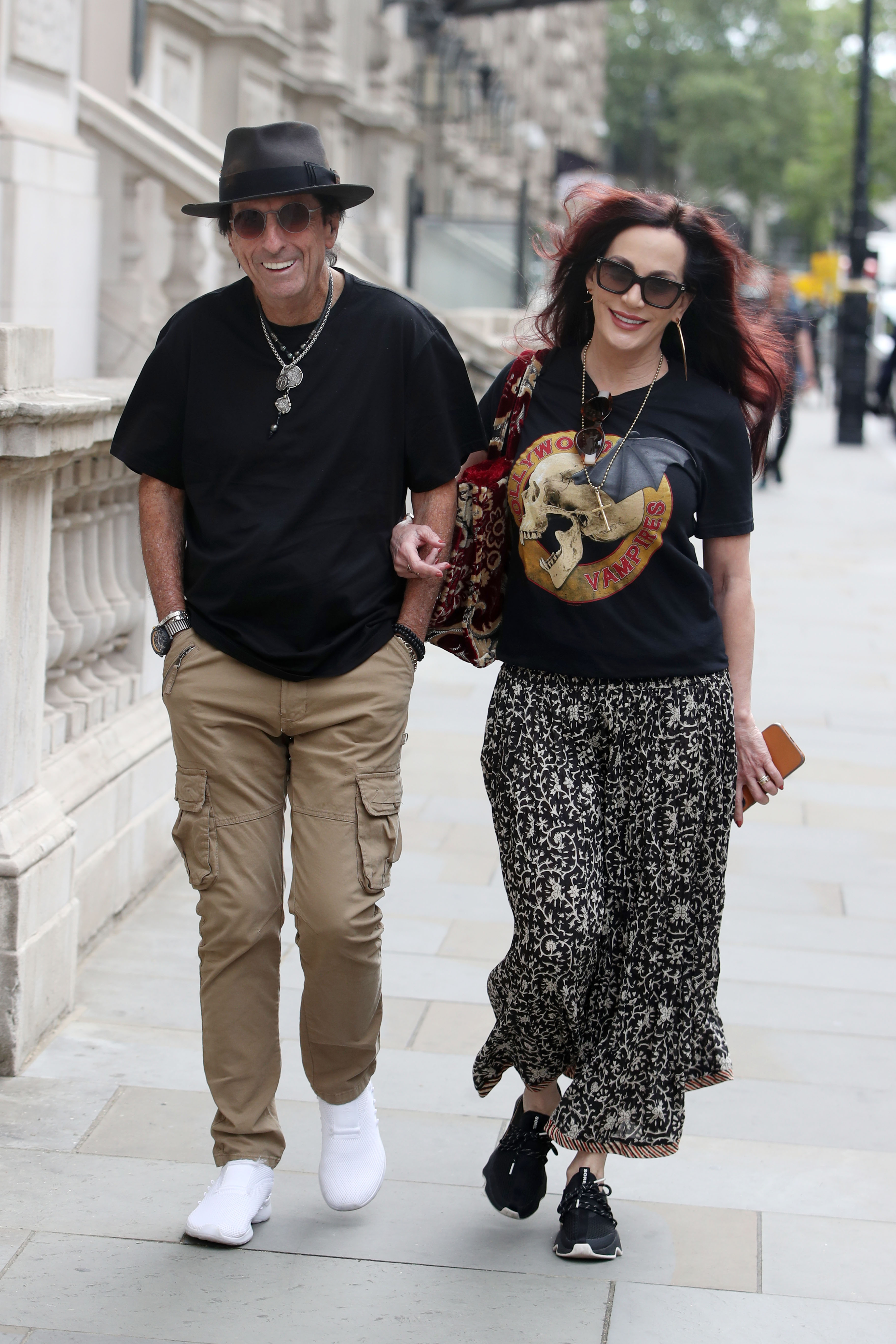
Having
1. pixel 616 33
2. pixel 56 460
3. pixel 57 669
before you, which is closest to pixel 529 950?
pixel 56 460

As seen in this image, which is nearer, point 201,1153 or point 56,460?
point 201,1153

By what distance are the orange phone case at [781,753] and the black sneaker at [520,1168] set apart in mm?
776

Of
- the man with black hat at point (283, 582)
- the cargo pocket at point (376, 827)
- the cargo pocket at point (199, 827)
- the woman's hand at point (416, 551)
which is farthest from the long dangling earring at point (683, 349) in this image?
the cargo pocket at point (199, 827)

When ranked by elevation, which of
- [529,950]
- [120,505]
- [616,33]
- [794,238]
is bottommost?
[529,950]

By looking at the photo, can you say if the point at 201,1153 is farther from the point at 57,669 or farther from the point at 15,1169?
the point at 57,669

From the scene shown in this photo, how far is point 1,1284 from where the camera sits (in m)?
3.13

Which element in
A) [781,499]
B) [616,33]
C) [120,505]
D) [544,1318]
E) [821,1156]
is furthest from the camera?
[616,33]

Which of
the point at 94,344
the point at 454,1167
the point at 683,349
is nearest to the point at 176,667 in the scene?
the point at 683,349

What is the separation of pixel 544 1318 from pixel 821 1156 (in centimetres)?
101

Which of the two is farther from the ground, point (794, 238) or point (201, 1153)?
point (794, 238)

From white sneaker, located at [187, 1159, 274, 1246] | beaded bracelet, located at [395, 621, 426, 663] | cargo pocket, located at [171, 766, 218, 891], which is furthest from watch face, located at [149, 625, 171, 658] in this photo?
white sneaker, located at [187, 1159, 274, 1246]

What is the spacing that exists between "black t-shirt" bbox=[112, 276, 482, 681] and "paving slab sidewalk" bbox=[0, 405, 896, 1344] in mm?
1142

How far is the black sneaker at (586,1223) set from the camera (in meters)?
3.33

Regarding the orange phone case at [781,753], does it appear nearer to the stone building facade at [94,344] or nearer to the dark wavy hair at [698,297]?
the dark wavy hair at [698,297]
